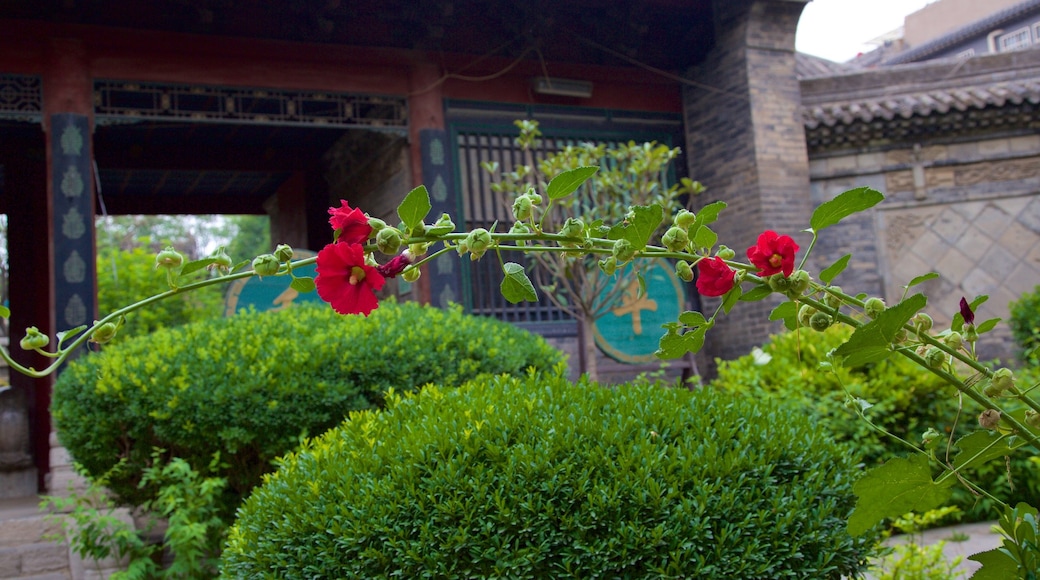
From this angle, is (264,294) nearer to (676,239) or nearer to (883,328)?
(676,239)

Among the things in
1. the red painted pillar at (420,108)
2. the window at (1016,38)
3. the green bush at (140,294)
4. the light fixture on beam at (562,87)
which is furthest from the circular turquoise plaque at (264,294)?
the window at (1016,38)

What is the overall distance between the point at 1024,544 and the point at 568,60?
848 centimetres

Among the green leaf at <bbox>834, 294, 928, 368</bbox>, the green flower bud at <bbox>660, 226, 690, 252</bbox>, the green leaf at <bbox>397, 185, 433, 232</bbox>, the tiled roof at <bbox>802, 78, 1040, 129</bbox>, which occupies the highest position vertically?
the tiled roof at <bbox>802, 78, 1040, 129</bbox>

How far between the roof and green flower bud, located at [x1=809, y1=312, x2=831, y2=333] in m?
23.8

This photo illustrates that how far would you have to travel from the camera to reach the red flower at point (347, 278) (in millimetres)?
1176

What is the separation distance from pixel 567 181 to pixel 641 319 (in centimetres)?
779

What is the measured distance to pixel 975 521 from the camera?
18.5 ft

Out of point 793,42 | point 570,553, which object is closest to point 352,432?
point 570,553

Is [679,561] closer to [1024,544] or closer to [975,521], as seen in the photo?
[1024,544]

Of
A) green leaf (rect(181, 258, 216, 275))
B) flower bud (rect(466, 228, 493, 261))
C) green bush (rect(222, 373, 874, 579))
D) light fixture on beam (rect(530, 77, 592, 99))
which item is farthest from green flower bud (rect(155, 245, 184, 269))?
light fixture on beam (rect(530, 77, 592, 99))

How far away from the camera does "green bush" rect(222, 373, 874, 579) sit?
251 centimetres

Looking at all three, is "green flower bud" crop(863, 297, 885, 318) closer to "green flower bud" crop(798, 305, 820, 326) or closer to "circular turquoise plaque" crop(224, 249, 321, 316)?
"green flower bud" crop(798, 305, 820, 326)

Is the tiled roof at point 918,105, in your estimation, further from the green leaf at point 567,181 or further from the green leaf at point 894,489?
the green leaf at point 567,181

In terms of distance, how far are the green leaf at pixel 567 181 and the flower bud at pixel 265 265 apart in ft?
1.25
